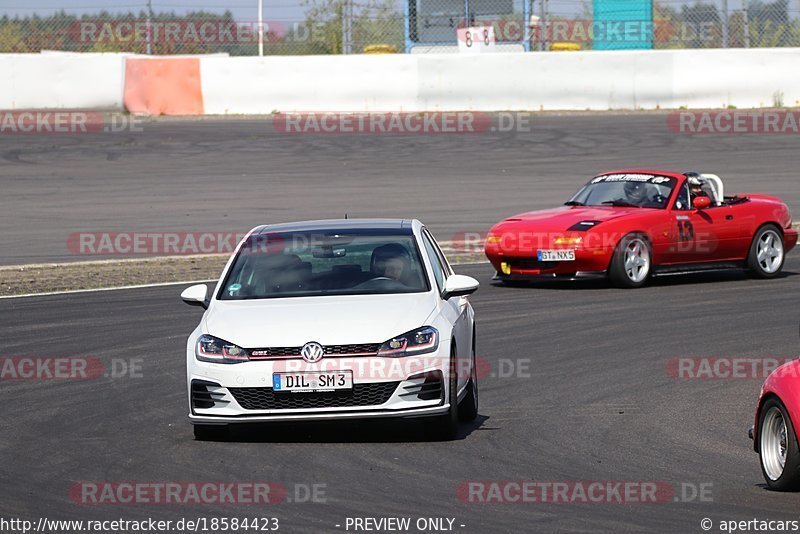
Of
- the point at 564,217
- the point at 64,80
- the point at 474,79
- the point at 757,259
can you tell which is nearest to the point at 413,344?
the point at 564,217

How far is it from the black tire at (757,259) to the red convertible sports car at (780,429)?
1020 cm

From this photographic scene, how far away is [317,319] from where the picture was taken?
28.1 feet

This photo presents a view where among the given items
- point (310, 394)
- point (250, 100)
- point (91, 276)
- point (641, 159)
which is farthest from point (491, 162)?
point (310, 394)

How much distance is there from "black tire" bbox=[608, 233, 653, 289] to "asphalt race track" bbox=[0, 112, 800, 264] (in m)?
5.58

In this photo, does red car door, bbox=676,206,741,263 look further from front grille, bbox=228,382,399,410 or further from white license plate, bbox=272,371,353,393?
white license plate, bbox=272,371,353,393

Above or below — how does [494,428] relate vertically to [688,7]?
below

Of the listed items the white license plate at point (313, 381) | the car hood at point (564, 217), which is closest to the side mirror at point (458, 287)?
the white license plate at point (313, 381)

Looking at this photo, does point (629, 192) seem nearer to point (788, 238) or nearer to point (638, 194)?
point (638, 194)

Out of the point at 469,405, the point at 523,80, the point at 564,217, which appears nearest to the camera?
the point at 469,405

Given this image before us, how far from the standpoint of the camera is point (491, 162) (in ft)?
93.6

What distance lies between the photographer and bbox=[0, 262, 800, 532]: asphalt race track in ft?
22.7

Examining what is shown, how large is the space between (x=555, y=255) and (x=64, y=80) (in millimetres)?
19490

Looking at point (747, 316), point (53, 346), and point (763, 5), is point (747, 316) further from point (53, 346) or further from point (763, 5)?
point (763, 5)

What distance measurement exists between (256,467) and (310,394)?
638mm
